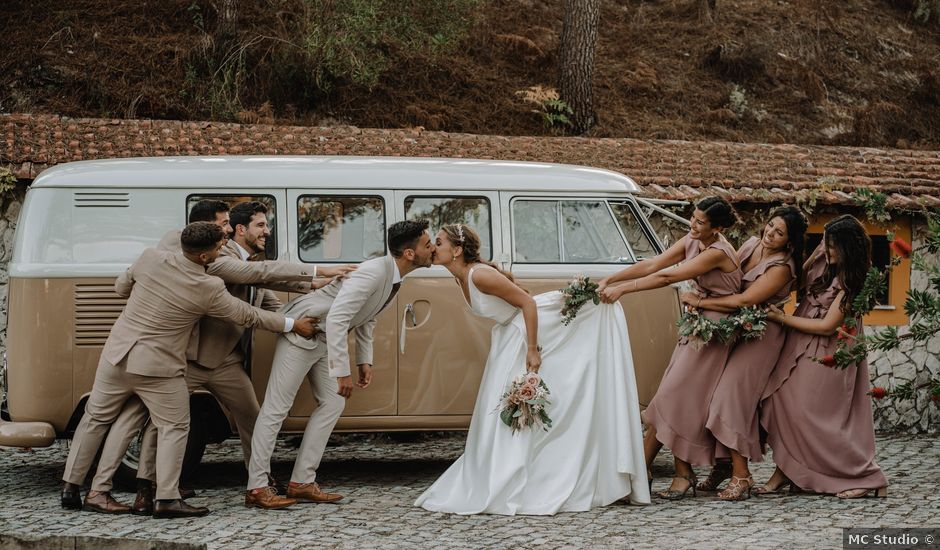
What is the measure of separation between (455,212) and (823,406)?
9.68ft

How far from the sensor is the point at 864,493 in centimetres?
722

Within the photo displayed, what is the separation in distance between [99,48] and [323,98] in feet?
14.9

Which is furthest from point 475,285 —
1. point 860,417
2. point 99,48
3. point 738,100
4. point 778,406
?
point 738,100

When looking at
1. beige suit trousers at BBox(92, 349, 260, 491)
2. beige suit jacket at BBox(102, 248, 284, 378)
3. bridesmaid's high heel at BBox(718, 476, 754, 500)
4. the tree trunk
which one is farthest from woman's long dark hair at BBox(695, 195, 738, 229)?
the tree trunk

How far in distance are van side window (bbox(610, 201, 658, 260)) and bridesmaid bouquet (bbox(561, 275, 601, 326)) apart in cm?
96

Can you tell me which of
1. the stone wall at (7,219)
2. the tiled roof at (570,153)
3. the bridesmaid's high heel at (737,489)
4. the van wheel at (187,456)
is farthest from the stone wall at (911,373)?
the stone wall at (7,219)

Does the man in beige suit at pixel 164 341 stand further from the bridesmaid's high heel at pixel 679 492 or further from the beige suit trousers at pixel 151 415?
the bridesmaid's high heel at pixel 679 492

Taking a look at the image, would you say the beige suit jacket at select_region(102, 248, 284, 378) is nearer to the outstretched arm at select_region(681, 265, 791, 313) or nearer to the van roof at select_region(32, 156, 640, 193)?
the van roof at select_region(32, 156, 640, 193)

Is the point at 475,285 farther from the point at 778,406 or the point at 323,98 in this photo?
the point at 323,98

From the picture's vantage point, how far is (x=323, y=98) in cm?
1917

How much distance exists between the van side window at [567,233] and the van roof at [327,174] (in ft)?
0.47

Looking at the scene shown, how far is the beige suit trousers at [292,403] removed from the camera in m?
6.93

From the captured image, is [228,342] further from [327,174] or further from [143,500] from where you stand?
[327,174]

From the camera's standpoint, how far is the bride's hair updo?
688cm
